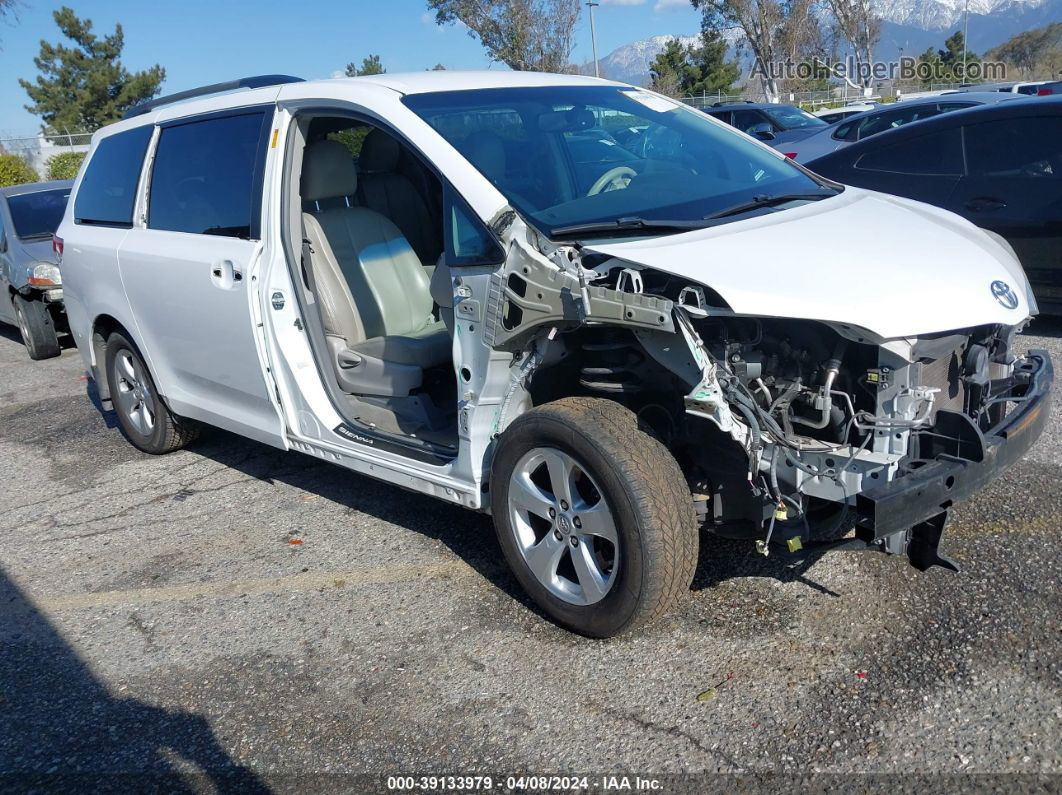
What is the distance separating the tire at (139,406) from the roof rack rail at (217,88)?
136cm

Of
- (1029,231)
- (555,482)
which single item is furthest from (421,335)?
(1029,231)

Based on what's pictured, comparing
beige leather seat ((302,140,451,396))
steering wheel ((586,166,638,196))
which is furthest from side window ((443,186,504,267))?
beige leather seat ((302,140,451,396))

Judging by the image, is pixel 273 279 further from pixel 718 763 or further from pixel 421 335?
pixel 718 763

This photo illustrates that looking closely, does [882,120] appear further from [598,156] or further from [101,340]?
→ [101,340]

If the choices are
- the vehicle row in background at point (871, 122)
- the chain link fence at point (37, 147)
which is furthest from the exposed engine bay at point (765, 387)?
the chain link fence at point (37, 147)

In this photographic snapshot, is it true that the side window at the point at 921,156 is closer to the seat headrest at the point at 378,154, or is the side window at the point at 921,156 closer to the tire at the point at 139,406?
the seat headrest at the point at 378,154

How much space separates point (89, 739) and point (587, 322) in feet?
7.12

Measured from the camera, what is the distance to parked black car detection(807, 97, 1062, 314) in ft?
21.1

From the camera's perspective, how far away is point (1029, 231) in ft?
21.1

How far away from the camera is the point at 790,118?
1933cm

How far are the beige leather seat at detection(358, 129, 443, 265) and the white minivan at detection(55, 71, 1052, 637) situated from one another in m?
0.02

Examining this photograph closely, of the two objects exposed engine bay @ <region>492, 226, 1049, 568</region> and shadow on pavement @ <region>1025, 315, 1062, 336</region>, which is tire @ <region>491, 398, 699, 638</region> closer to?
exposed engine bay @ <region>492, 226, 1049, 568</region>

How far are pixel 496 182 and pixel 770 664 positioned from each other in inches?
77.9

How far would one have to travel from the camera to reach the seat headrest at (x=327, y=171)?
453 cm
